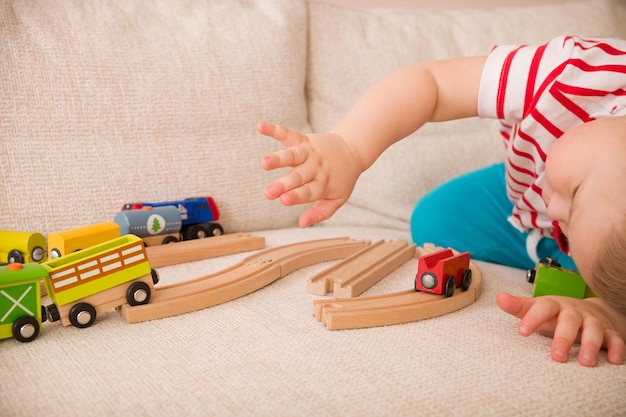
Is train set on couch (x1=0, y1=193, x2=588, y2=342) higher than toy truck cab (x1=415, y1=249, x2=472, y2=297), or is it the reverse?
train set on couch (x1=0, y1=193, x2=588, y2=342)

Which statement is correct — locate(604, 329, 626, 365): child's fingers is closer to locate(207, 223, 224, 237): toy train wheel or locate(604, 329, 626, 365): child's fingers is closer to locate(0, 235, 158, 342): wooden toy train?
locate(0, 235, 158, 342): wooden toy train

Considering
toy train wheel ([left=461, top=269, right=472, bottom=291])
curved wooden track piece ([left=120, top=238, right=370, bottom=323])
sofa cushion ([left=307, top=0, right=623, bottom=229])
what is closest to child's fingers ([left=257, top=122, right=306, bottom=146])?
curved wooden track piece ([left=120, top=238, right=370, bottom=323])

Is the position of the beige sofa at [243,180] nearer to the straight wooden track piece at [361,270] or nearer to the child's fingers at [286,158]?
the straight wooden track piece at [361,270]

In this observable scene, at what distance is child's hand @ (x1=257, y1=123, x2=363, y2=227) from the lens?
2.37ft

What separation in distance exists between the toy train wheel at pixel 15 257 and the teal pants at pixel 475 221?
707 mm

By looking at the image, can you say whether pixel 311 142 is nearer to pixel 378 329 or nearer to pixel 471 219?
pixel 378 329

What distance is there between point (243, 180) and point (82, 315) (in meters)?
0.53

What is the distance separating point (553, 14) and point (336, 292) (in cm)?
113

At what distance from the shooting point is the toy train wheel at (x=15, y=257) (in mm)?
817

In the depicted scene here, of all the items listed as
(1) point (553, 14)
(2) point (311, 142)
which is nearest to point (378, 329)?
(2) point (311, 142)

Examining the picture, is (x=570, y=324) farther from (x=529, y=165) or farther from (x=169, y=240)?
(x=169, y=240)

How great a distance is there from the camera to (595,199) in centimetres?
62

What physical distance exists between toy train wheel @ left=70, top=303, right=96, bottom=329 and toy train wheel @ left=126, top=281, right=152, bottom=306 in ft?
0.14

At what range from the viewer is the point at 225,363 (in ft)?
1.82
